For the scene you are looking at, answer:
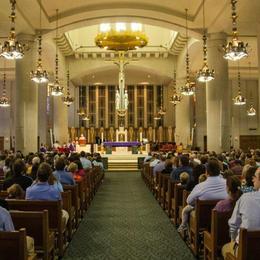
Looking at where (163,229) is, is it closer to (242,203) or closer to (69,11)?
(242,203)

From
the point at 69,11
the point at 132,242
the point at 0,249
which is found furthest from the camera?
the point at 69,11

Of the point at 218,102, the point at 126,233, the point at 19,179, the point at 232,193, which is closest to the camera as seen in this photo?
the point at 232,193

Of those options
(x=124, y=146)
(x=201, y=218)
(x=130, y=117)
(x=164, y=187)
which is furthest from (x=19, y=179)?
(x=130, y=117)

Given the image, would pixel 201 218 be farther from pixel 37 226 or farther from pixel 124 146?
pixel 124 146

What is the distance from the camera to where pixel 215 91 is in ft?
54.3

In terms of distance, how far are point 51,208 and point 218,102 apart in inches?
474

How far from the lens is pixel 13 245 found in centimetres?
367

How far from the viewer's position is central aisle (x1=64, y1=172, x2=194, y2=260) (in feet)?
19.3

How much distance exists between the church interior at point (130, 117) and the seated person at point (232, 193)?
0.11 feet

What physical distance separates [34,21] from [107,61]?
Result: 11.2 m

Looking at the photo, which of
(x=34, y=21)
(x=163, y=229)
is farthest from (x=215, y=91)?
(x=163, y=229)

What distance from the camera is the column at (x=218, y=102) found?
16.4 metres

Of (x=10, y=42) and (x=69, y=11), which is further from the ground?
(x=69, y=11)

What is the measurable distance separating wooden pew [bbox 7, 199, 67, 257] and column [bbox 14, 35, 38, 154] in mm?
11238
